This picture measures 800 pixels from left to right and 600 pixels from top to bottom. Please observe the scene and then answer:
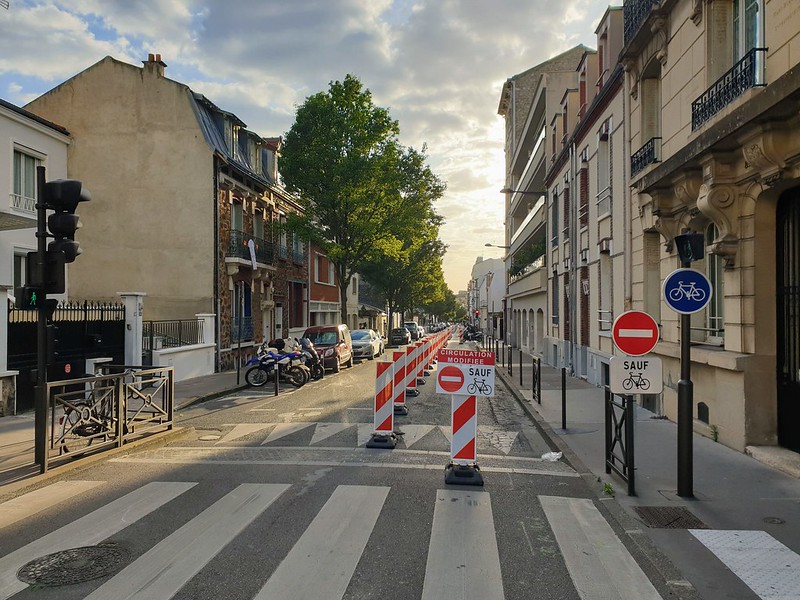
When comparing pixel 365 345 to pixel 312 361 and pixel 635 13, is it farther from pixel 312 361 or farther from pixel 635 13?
pixel 635 13

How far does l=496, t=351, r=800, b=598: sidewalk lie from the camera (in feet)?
14.3

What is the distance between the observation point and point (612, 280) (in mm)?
14258

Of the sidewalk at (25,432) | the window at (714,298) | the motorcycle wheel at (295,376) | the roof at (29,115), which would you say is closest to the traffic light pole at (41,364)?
the sidewalk at (25,432)

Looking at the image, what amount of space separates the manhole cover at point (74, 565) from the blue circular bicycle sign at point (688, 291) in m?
5.24

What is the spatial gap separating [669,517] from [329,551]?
9.96 feet

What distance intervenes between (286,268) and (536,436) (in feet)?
73.3

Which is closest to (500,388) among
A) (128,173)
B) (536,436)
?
(536,436)

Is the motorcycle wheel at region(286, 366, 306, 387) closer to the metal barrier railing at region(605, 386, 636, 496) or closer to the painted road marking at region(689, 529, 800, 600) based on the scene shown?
the metal barrier railing at region(605, 386, 636, 496)

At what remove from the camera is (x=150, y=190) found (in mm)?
20891

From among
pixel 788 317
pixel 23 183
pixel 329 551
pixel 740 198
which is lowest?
pixel 329 551

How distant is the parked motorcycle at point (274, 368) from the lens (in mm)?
15984

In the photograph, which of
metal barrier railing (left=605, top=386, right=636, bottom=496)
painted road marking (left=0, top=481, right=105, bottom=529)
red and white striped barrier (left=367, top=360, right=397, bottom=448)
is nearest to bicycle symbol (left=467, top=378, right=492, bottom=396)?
metal barrier railing (left=605, top=386, right=636, bottom=496)

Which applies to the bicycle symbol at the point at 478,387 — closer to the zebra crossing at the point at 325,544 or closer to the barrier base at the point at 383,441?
the zebra crossing at the point at 325,544

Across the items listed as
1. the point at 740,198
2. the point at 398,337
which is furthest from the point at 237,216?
the point at 398,337
